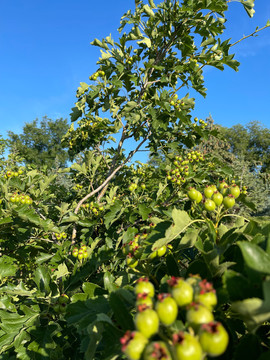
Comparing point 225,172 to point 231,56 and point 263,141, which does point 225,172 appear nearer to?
point 231,56

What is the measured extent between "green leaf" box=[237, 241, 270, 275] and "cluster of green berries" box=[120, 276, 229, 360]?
161 millimetres

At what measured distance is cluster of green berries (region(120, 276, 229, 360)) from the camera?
0.64 meters

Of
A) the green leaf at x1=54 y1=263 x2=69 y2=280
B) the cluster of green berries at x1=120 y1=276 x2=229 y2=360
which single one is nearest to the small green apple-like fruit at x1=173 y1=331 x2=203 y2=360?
the cluster of green berries at x1=120 y1=276 x2=229 y2=360

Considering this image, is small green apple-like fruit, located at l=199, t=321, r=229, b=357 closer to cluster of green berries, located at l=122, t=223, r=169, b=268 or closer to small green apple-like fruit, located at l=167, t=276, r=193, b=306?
small green apple-like fruit, located at l=167, t=276, r=193, b=306

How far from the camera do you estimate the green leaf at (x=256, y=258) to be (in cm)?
78

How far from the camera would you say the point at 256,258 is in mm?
790

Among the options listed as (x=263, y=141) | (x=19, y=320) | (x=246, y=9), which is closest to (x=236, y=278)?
(x=19, y=320)

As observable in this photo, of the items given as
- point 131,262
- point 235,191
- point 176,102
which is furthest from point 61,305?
point 176,102

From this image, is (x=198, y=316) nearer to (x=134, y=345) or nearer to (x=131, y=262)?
(x=134, y=345)

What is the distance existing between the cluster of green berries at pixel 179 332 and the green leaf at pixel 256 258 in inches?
6.3

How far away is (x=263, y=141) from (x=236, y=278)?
49.8 metres

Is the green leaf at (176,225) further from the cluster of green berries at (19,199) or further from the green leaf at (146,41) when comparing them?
the green leaf at (146,41)

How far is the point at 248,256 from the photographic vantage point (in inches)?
30.7

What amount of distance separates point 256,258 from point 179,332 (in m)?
0.35
